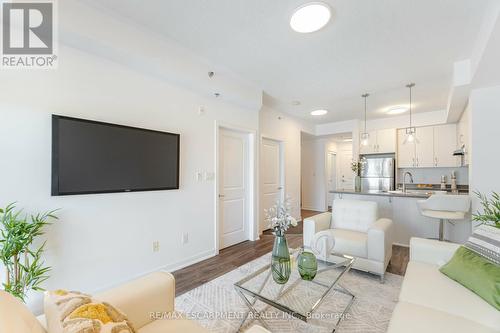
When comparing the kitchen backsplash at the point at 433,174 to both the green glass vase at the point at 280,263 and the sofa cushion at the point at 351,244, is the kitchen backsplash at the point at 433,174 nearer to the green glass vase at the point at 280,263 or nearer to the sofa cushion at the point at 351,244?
the sofa cushion at the point at 351,244

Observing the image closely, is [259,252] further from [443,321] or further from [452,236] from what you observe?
[452,236]

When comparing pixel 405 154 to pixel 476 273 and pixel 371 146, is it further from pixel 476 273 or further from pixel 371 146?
pixel 476 273

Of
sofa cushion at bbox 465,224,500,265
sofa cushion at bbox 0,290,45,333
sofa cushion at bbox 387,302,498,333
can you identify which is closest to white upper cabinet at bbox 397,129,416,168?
sofa cushion at bbox 465,224,500,265

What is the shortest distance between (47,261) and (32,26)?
6.55 ft

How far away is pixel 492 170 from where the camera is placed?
2.95 metres

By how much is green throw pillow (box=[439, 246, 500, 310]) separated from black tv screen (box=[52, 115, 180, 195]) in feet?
9.16

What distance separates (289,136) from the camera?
536 centimetres

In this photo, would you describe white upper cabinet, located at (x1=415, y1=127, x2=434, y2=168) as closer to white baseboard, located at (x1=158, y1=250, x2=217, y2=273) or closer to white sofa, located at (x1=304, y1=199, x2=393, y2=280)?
white sofa, located at (x1=304, y1=199, x2=393, y2=280)

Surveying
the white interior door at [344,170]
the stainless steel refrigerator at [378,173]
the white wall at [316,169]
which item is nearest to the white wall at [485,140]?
the stainless steel refrigerator at [378,173]

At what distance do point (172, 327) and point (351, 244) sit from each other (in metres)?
2.19

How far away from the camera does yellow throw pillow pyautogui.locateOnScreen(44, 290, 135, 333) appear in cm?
72

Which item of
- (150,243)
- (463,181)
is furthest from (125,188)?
(463,181)

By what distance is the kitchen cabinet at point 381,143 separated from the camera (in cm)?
554

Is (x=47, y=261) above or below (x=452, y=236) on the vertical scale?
above
